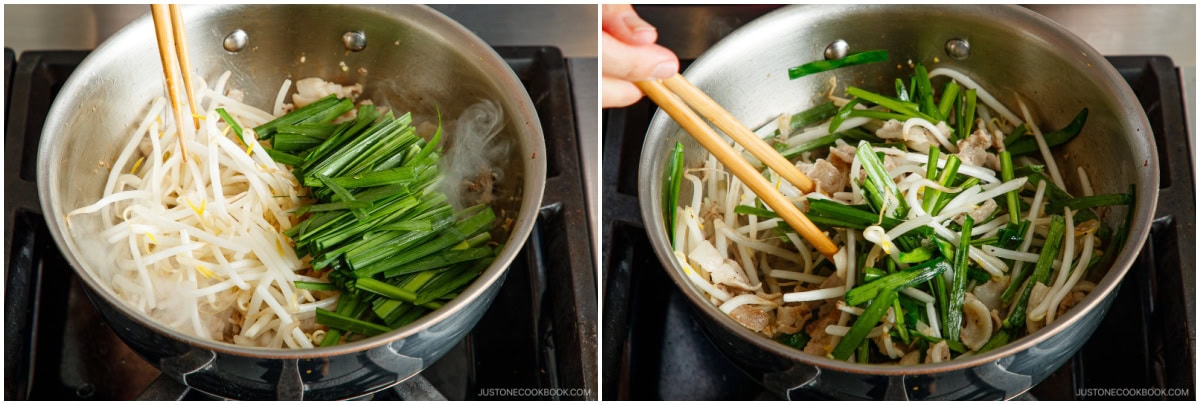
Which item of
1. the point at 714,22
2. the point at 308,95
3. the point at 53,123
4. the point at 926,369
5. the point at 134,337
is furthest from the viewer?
the point at 714,22

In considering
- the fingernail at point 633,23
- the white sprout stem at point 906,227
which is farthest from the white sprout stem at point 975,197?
the fingernail at point 633,23

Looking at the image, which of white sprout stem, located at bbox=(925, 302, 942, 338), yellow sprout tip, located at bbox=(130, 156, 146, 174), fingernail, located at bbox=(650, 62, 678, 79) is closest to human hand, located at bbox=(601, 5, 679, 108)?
fingernail, located at bbox=(650, 62, 678, 79)

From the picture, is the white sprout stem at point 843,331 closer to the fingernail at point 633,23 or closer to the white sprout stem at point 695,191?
the white sprout stem at point 695,191

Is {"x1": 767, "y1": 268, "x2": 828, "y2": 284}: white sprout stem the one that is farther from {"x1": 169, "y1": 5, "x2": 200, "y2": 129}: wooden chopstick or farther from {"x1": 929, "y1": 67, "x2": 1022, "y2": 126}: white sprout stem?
{"x1": 169, "y1": 5, "x2": 200, "y2": 129}: wooden chopstick

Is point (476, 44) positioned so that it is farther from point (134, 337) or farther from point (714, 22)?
point (134, 337)

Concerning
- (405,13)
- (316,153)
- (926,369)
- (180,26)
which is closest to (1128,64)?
(926,369)
